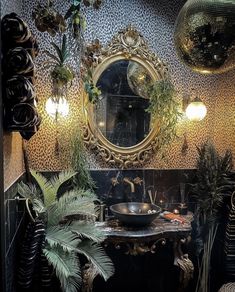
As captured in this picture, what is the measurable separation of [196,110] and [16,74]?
2.01 meters

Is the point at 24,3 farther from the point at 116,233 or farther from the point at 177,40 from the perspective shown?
the point at 116,233

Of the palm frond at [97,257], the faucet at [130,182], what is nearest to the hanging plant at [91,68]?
the faucet at [130,182]

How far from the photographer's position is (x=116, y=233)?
98.3 inches

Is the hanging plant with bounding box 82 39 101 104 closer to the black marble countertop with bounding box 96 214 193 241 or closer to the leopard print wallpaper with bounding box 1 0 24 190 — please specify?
the leopard print wallpaper with bounding box 1 0 24 190

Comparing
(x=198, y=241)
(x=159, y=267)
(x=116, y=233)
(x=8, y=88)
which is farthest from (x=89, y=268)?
(x=8, y=88)

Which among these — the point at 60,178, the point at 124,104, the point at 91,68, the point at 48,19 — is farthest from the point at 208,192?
the point at 48,19

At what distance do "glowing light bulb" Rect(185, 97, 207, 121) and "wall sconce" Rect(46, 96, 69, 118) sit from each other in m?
1.27

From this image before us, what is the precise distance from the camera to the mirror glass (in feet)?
9.68

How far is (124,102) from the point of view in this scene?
9.87 feet

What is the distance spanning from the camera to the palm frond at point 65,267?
75.0 inches

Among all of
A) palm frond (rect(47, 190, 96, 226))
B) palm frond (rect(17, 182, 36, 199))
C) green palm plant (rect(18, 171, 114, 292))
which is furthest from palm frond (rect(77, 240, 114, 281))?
palm frond (rect(17, 182, 36, 199))

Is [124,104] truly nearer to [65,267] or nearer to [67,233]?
[67,233]

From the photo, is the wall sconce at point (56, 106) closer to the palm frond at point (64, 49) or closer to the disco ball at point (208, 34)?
the palm frond at point (64, 49)

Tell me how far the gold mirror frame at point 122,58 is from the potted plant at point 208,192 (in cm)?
53
